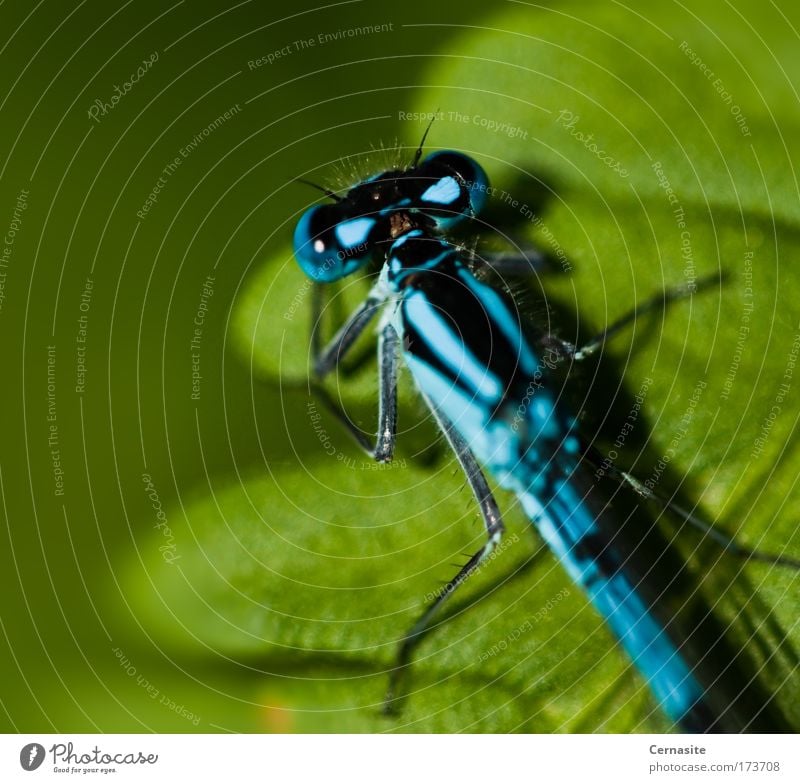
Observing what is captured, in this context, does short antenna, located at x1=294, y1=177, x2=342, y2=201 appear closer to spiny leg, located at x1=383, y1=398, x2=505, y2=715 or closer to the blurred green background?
the blurred green background

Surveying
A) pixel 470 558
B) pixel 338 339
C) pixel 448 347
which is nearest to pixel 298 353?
pixel 338 339

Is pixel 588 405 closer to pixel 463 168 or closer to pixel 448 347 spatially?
pixel 448 347

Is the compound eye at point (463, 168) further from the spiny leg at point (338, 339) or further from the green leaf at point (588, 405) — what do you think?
Result: the spiny leg at point (338, 339)

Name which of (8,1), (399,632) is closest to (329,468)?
(399,632)

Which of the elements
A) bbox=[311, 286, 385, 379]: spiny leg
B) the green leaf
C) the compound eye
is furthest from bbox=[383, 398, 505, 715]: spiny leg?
the compound eye

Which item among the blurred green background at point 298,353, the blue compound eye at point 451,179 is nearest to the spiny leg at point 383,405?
the blurred green background at point 298,353

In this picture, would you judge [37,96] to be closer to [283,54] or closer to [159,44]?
[159,44]

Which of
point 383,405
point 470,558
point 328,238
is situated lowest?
point 470,558
